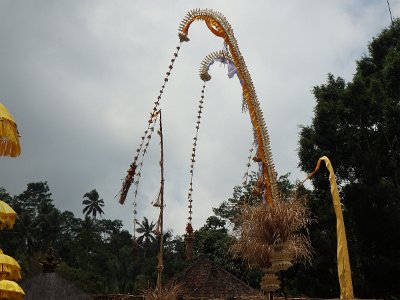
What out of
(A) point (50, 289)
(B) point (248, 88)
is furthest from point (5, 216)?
(B) point (248, 88)

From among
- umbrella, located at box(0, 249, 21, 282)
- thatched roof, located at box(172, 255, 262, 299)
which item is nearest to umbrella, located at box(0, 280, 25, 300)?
umbrella, located at box(0, 249, 21, 282)

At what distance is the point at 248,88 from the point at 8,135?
5089 mm

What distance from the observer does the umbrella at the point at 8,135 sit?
6.16 m

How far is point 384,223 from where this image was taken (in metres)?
16.3

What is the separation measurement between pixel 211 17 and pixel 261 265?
17.4ft

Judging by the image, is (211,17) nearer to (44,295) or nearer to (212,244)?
(44,295)

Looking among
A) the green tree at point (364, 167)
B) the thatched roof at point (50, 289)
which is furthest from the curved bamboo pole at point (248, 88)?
the green tree at point (364, 167)

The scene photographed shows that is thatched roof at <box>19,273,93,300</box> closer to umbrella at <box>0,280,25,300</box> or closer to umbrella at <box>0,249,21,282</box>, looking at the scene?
umbrella at <box>0,280,25,300</box>

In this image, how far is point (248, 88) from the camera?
9.85 meters

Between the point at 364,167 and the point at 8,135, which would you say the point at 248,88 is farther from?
the point at 364,167

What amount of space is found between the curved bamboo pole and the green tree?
844cm

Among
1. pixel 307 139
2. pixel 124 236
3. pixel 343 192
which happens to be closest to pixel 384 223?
pixel 343 192

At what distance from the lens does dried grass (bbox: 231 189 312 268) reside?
297 inches

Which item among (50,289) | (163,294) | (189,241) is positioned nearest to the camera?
(189,241)
